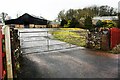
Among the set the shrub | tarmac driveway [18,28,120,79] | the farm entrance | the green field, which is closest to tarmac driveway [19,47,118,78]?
tarmac driveway [18,28,120,79]

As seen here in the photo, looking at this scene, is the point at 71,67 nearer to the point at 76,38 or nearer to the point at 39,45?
the point at 39,45

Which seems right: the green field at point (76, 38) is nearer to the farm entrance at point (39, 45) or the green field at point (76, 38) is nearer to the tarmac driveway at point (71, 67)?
the farm entrance at point (39, 45)

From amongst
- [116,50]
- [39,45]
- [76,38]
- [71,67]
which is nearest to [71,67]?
[71,67]

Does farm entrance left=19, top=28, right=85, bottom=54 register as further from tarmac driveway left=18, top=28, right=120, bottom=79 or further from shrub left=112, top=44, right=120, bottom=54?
shrub left=112, top=44, right=120, bottom=54

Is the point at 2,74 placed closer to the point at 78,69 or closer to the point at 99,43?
the point at 78,69

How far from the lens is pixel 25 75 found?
21.2 ft

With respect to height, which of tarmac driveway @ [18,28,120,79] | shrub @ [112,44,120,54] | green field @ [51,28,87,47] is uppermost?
green field @ [51,28,87,47]

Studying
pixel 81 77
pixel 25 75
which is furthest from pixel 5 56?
pixel 81 77

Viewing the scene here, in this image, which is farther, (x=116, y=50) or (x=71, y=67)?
(x=116, y=50)

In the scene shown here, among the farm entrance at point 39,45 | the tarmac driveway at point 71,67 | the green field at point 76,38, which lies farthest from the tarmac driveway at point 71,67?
the green field at point 76,38

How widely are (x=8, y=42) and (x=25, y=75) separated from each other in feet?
6.75

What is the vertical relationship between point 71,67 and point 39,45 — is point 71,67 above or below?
below

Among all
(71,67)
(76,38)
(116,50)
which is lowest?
(71,67)

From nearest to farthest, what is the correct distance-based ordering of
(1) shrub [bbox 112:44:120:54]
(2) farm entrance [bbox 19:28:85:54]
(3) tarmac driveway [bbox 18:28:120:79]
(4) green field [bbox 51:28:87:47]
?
(3) tarmac driveway [bbox 18:28:120:79] < (1) shrub [bbox 112:44:120:54] < (2) farm entrance [bbox 19:28:85:54] < (4) green field [bbox 51:28:87:47]
